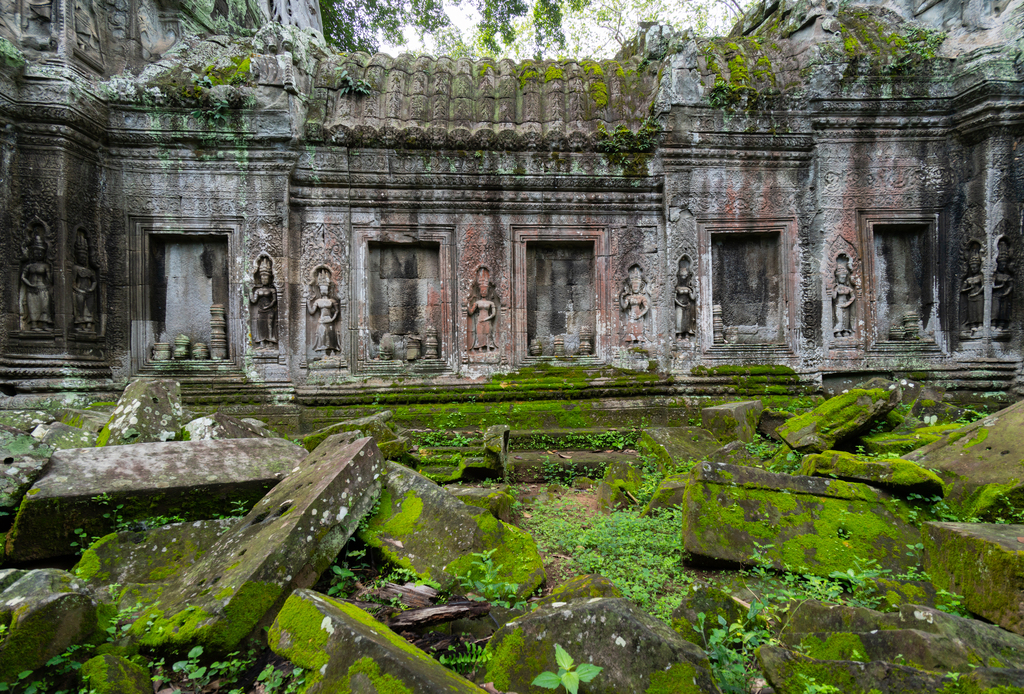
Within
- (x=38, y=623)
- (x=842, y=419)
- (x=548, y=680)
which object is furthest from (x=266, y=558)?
(x=842, y=419)

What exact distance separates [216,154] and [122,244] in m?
1.86

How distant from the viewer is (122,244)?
298 inches

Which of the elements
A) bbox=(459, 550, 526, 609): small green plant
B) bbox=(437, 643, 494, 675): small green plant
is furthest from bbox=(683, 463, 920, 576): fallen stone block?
bbox=(437, 643, 494, 675): small green plant

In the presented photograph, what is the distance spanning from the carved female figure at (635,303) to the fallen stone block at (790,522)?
173 inches

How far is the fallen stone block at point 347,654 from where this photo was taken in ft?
6.25

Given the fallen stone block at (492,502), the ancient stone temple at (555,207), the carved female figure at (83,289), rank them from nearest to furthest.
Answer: the fallen stone block at (492,502)
the carved female figure at (83,289)
the ancient stone temple at (555,207)

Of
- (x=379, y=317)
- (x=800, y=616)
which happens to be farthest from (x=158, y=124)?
(x=800, y=616)

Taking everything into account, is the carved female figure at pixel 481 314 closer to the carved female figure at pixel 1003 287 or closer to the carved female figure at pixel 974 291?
the carved female figure at pixel 974 291

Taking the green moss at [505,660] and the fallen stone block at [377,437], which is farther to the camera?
the fallen stone block at [377,437]

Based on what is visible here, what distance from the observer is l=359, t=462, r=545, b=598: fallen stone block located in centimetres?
328

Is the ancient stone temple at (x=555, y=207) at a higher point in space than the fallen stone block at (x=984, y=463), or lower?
higher

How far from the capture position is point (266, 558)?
2.71 meters

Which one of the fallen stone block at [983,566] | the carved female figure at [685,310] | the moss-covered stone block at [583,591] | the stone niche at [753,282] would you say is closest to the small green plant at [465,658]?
the moss-covered stone block at [583,591]

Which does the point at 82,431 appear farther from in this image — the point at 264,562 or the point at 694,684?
the point at 694,684
